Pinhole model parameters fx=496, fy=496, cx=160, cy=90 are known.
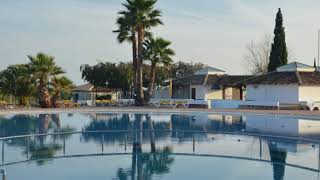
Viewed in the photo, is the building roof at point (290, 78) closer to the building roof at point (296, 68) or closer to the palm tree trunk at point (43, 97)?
the building roof at point (296, 68)

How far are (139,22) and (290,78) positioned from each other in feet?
41.4

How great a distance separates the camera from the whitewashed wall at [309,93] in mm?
37438

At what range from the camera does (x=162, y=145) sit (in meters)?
15.8

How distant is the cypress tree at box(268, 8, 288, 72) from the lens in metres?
44.8

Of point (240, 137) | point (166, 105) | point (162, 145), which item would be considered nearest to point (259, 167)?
point (162, 145)

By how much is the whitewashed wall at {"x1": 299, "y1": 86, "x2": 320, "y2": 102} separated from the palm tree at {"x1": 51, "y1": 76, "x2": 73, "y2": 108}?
57.9 feet

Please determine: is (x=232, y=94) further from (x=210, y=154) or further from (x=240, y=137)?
(x=210, y=154)

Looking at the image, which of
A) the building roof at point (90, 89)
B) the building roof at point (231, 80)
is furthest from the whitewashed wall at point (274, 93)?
the building roof at point (90, 89)

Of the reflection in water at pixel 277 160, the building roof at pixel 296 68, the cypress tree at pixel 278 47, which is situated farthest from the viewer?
the cypress tree at pixel 278 47

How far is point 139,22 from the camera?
39750 mm

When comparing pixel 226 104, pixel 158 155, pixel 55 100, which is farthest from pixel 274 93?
pixel 158 155

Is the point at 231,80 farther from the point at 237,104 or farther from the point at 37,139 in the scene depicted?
the point at 37,139

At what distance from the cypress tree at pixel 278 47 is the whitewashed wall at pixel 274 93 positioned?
17.4ft

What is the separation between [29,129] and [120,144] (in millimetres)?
6516
